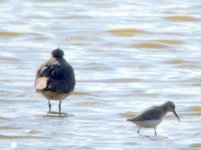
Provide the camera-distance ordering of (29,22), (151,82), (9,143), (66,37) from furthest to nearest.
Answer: (29,22)
(66,37)
(151,82)
(9,143)

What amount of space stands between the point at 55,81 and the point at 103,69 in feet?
12.4

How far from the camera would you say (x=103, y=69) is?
56.8 feet

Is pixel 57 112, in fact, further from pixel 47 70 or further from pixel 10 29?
pixel 10 29

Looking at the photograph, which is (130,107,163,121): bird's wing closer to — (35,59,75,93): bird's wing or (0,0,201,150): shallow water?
(0,0,201,150): shallow water

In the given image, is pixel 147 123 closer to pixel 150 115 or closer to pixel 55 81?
pixel 150 115

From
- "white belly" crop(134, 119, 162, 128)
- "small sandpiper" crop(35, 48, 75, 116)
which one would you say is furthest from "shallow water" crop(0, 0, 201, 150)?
"small sandpiper" crop(35, 48, 75, 116)

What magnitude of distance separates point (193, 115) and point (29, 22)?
9.63 metres

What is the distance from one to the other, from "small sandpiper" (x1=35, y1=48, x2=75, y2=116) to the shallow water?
297 millimetres

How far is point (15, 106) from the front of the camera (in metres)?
14.1

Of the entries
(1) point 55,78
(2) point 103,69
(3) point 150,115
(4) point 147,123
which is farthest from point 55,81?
(2) point 103,69

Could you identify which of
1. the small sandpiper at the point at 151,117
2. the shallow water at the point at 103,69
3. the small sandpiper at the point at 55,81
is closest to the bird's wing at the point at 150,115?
the small sandpiper at the point at 151,117

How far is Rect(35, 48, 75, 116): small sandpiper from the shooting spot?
1353 cm

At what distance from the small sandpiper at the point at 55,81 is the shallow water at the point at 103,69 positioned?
30 centimetres

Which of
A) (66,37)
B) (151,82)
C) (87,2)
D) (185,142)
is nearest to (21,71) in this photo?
(151,82)
